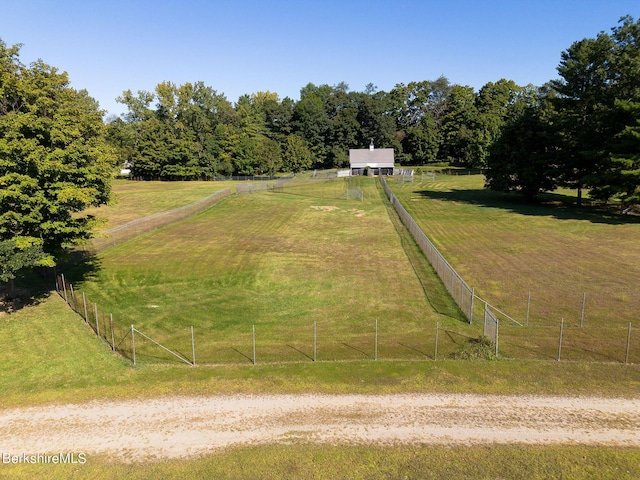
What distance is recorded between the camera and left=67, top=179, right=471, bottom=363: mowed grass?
2186 centimetres

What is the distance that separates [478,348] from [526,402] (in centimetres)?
419

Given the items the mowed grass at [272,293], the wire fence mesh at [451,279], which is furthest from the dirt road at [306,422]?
the wire fence mesh at [451,279]

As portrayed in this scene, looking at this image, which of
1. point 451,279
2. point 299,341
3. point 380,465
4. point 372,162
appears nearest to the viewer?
point 380,465

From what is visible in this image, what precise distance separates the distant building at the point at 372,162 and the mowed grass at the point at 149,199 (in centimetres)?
3736

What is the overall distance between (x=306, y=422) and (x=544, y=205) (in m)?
62.5

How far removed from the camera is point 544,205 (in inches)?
2598

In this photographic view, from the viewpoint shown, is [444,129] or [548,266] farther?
[444,129]

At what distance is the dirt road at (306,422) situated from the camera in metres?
13.6

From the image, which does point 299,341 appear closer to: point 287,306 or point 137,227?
point 287,306

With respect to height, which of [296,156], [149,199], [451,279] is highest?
[296,156]

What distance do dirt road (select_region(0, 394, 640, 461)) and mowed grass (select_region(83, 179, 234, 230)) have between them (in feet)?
122

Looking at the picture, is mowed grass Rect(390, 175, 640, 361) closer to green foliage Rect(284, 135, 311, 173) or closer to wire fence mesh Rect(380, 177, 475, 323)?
wire fence mesh Rect(380, 177, 475, 323)

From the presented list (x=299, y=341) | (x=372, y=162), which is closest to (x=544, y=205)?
(x=372, y=162)

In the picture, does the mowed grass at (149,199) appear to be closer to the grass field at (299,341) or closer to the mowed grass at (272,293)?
the mowed grass at (272,293)
